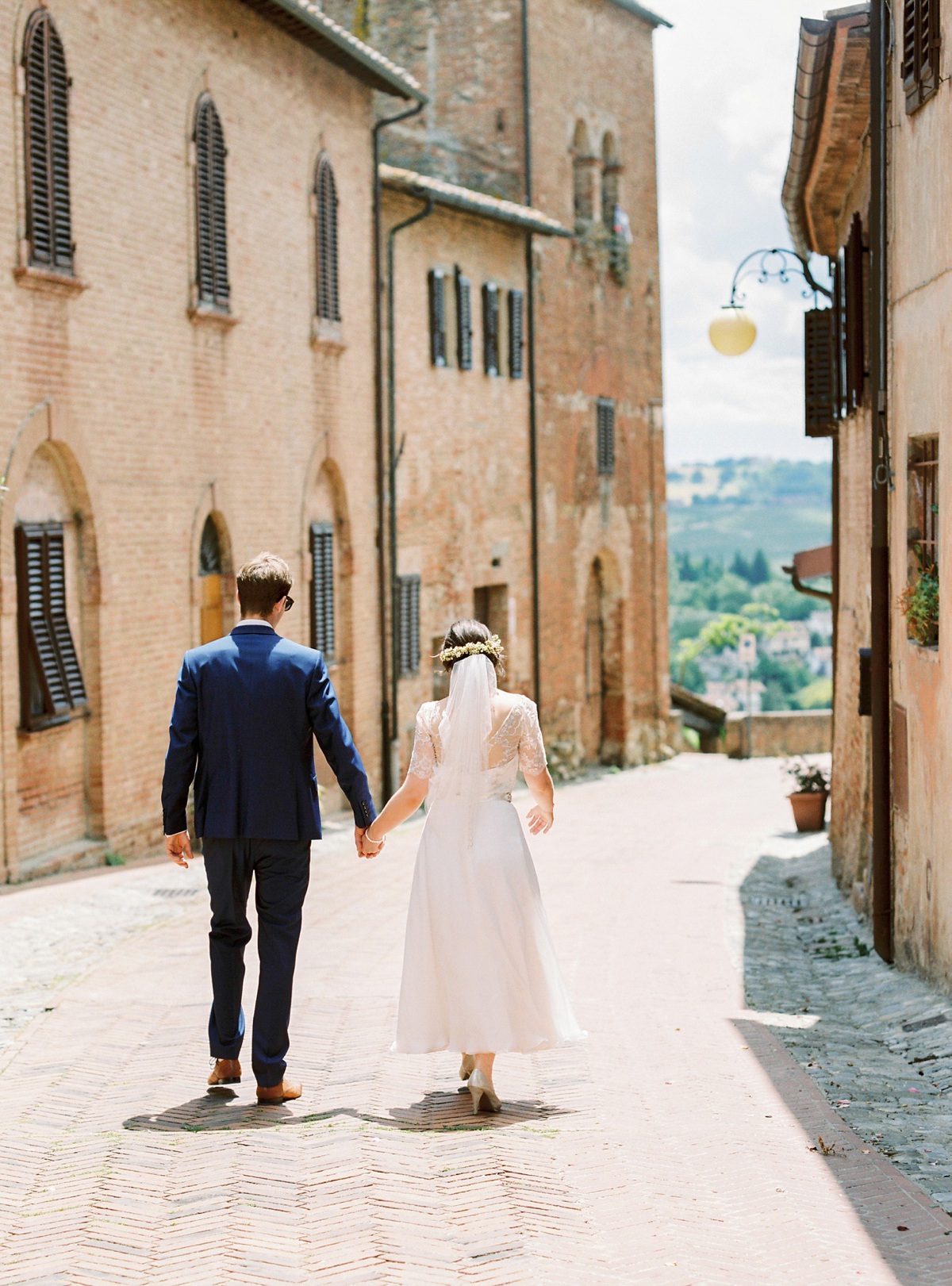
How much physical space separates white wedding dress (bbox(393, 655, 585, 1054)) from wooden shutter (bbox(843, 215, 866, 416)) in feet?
24.7

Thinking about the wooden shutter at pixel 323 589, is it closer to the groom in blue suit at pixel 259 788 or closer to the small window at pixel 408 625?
the small window at pixel 408 625

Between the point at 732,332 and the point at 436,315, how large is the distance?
25.0ft

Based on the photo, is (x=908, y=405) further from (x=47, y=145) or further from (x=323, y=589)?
(x=323, y=589)

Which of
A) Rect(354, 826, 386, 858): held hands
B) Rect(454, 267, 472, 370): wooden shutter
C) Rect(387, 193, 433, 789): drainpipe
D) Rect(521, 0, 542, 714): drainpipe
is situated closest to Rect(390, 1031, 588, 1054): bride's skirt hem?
Rect(354, 826, 386, 858): held hands

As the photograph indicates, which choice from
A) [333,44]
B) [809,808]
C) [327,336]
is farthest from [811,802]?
[333,44]

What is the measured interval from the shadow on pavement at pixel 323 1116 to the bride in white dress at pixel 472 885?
0.64ft

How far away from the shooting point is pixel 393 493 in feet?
64.5

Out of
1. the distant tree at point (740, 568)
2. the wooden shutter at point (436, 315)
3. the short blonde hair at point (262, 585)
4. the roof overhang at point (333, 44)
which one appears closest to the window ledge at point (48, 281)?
the roof overhang at point (333, 44)

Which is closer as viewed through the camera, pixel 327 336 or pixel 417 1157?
pixel 417 1157

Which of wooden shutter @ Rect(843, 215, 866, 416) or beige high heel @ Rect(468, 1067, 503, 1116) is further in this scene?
wooden shutter @ Rect(843, 215, 866, 416)

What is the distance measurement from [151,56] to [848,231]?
625 cm

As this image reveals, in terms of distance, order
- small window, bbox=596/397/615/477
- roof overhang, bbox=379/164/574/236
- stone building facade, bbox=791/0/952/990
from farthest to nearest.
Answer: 1. small window, bbox=596/397/615/477
2. roof overhang, bbox=379/164/574/236
3. stone building facade, bbox=791/0/952/990

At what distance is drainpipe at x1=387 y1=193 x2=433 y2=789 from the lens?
19312 millimetres

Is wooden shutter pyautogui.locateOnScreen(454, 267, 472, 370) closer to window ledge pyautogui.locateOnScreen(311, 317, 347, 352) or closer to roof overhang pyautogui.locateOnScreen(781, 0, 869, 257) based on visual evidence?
window ledge pyautogui.locateOnScreen(311, 317, 347, 352)
